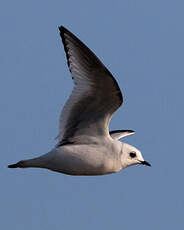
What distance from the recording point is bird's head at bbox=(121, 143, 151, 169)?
1141cm

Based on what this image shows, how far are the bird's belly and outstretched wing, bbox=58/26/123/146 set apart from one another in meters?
0.32

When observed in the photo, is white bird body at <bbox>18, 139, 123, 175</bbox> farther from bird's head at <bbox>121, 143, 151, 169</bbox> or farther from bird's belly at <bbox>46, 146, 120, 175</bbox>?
bird's head at <bbox>121, 143, 151, 169</bbox>

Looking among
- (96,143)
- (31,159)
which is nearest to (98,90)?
(96,143)

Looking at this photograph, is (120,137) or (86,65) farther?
(120,137)

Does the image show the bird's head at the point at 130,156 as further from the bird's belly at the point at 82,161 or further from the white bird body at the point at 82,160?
the bird's belly at the point at 82,161

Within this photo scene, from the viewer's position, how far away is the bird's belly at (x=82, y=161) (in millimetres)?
11023

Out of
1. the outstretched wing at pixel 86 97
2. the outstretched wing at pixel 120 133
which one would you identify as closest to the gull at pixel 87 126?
the outstretched wing at pixel 86 97

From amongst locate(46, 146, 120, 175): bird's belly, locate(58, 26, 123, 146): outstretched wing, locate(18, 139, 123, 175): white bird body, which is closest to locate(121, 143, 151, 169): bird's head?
locate(18, 139, 123, 175): white bird body

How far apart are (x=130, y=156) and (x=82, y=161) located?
1.00 metres

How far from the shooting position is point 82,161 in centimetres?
1105

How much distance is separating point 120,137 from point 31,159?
2.31 m

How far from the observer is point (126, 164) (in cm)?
1149

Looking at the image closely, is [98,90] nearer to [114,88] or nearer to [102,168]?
[114,88]

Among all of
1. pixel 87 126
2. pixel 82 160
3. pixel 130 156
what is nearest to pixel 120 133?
pixel 130 156
